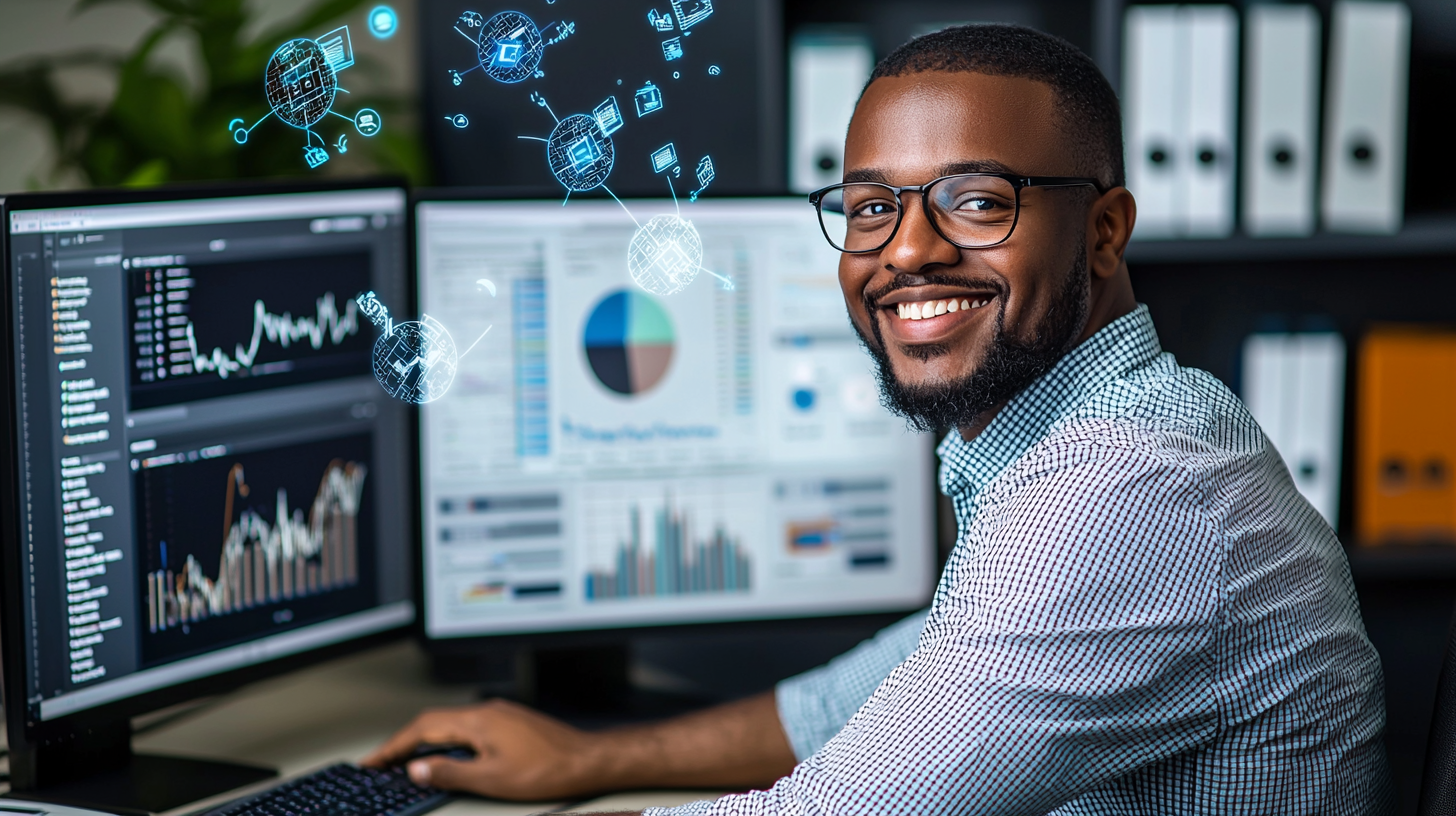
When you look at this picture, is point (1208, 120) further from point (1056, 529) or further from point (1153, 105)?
point (1056, 529)

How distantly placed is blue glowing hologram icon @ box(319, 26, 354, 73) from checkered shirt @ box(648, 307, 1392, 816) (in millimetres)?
570

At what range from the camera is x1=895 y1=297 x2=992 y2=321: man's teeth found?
864 mm

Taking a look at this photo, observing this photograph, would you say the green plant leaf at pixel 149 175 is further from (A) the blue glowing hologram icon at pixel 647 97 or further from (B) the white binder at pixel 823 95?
(B) the white binder at pixel 823 95

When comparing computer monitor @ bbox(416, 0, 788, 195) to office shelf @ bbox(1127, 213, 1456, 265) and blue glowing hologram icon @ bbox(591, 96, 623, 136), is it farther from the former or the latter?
office shelf @ bbox(1127, 213, 1456, 265)

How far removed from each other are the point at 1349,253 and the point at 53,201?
1.69 meters

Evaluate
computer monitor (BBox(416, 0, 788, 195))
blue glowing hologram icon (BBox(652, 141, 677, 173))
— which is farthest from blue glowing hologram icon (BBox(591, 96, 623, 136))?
blue glowing hologram icon (BBox(652, 141, 677, 173))

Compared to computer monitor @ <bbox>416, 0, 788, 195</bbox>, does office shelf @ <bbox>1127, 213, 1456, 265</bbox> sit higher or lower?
lower

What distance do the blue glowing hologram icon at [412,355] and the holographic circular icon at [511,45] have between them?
0.30 metres

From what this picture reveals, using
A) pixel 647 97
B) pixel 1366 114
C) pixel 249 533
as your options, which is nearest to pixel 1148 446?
pixel 647 97

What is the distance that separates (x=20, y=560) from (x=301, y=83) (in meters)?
0.41

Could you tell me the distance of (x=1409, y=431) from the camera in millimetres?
1894

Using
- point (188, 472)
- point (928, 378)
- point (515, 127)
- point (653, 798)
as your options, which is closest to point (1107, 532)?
point (928, 378)

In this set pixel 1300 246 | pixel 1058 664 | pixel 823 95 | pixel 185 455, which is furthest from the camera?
pixel 1300 246

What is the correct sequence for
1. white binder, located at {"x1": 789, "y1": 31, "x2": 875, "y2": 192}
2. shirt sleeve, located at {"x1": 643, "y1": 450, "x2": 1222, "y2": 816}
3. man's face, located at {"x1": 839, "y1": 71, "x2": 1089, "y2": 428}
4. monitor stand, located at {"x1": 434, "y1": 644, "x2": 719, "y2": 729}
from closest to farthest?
shirt sleeve, located at {"x1": 643, "y1": 450, "x2": 1222, "y2": 816}, man's face, located at {"x1": 839, "y1": 71, "x2": 1089, "y2": 428}, monitor stand, located at {"x1": 434, "y1": 644, "x2": 719, "y2": 729}, white binder, located at {"x1": 789, "y1": 31, "x2": 875, "y2": 192}
